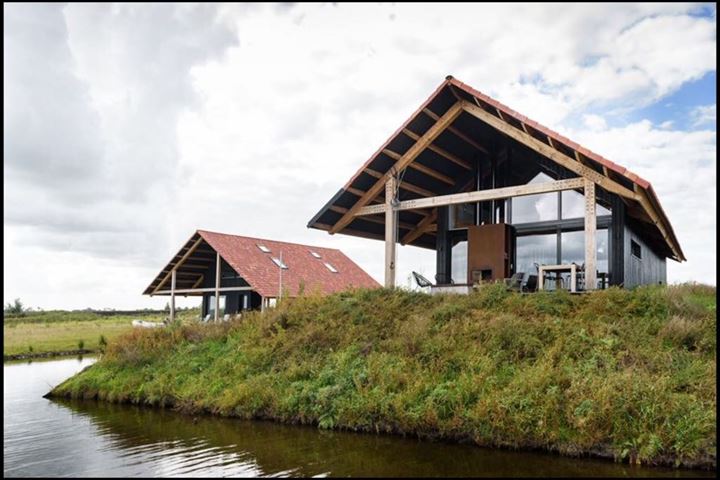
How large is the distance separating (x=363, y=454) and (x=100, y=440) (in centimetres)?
541

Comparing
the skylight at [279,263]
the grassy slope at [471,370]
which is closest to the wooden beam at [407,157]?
the grassy slope at [471,370]

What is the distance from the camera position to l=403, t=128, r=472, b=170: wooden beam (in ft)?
57.7


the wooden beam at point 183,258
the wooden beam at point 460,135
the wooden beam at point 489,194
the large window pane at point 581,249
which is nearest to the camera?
the wooden beam at point 489,194

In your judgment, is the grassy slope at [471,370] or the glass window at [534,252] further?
the glass window at [534,252]

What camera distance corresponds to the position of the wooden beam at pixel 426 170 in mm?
18047

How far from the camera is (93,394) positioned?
53.4 feet

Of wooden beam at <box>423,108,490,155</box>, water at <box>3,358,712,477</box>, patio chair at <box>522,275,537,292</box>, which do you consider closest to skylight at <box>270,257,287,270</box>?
wooden beam at <box>423,108,490,155</box>

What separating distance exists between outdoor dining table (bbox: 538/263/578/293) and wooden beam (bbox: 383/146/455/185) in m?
5.18

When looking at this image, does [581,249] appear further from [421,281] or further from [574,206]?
[421,281]

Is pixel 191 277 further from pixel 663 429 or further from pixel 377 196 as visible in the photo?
pixel 663 429

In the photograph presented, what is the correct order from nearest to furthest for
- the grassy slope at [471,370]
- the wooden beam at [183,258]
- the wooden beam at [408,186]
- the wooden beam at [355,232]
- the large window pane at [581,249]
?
1. the grassy slope at [471,370]
2. the large window pane at [581,249]
3. the wooden beam at [408,186]
4. the wooden beam at [355,232]
5. the wooden beam at [183,258]

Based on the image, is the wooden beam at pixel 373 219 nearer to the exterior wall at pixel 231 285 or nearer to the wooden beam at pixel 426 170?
the wooden beam at pixel 426 170

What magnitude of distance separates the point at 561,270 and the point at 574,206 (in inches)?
90.8

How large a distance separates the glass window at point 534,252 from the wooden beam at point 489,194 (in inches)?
78.6
